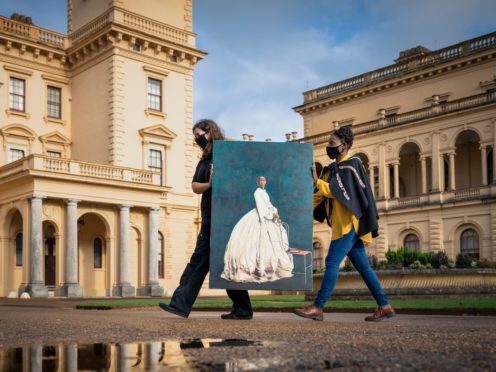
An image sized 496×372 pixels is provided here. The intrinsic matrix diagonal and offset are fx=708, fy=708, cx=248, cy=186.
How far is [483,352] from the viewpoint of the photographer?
14.2ft

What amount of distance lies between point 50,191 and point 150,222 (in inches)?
213

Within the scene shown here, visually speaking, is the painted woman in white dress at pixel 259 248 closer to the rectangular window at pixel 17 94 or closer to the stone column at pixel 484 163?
the rectangular window at pixel 17 94

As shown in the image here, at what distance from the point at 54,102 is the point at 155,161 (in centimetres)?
604

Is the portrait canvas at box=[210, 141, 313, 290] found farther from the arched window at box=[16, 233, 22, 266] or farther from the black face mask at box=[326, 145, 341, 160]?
the arched window at box=[16, 233, 22, 266]

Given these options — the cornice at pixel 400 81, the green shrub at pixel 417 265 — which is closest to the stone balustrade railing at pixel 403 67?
the cornice at pixel 400 81

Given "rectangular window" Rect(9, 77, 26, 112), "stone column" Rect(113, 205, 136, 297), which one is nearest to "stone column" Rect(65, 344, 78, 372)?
"stone column" Rect(113, 205, 136, 297)

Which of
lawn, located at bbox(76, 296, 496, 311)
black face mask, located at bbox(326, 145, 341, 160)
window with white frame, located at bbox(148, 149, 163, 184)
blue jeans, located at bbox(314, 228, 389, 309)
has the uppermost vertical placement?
window with white frame, located at bbox(148, 149, 163, 184)

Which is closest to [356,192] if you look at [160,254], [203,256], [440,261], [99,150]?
[203,256]

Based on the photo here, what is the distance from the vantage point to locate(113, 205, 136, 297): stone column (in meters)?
30.4

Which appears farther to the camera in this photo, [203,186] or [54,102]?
[54,102]

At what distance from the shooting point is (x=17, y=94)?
34.0 meters

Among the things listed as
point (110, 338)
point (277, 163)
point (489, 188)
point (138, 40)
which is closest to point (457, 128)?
point (489, 188)

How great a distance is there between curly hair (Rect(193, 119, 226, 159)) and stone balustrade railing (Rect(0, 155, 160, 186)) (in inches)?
818

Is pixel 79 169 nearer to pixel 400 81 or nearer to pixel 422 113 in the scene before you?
pixel 422 113
